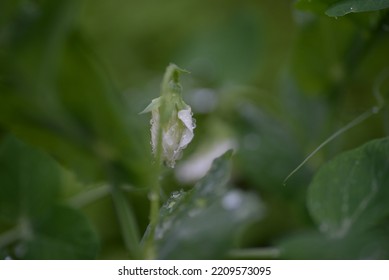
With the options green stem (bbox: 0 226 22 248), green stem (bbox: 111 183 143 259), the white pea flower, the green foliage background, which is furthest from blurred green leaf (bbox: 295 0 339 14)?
green stem (bbox: 0 226 22 248)

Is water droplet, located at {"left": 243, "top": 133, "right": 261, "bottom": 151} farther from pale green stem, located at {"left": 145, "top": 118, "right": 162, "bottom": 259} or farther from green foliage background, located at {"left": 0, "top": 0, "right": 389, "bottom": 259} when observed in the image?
pale green stem, located at {"left": 145, "top": 118, "right": 162, "bottom": 259}

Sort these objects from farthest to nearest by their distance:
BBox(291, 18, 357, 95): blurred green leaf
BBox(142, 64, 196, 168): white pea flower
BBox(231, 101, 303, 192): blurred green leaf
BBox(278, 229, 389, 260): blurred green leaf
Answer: BBox(231, 101, 303, 192): blurred green leaf < BBox(291, 18, 357, 95): blurred green leaf < BBox(278, 229, 389, 260): blurred green leaf < BBox(142, 64, 196, 168): white pea flower

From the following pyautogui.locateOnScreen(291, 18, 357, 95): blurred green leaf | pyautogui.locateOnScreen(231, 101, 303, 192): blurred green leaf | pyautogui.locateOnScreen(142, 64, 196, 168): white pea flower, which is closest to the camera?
pyautogui.locateOnScreen(142, 64, 196, 168): white pea flower

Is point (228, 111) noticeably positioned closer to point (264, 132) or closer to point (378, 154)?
point (264, 132)

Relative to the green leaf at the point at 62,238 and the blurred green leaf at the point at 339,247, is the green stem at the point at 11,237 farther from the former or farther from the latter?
the blurred green leaf at the point at 339,247

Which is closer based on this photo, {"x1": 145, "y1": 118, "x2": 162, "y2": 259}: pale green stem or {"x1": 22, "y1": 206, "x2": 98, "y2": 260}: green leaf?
{"x1": 145, "y1": 118, "x2": 162, "y2": 259}: pale green stem

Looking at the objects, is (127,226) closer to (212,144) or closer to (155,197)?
(155,197)

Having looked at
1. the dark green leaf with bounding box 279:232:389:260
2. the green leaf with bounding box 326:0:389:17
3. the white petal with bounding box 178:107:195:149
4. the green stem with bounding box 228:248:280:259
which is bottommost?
the dark green leaf with bounding box 279:232:389:260

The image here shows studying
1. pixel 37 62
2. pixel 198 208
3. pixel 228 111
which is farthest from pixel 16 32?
pixel 198 208

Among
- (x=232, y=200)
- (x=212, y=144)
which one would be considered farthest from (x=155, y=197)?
(x=212, y=144)
